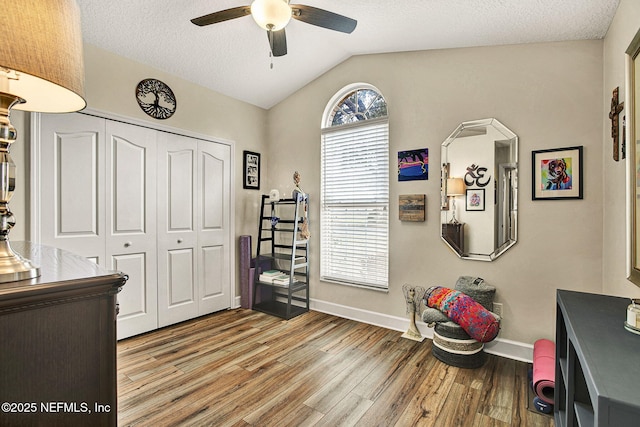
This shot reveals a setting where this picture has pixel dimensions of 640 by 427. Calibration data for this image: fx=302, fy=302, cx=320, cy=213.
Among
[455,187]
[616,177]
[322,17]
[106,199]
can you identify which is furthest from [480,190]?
[106,199]

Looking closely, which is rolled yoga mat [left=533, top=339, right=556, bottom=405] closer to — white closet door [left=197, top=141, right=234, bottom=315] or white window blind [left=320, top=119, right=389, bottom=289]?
white window blind [left=320, top=119, right=389, bottom=289]

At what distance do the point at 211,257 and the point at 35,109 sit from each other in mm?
2681

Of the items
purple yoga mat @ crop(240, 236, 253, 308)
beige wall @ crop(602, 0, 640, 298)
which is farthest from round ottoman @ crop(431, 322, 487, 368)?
purple yoga mat @ crop(240, 236, 253, 308)

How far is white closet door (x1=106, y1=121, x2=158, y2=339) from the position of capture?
8.90 ft

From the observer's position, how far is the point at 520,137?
247 cm

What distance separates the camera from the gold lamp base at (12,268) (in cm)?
67

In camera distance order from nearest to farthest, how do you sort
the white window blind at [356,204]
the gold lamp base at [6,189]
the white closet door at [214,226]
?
the gold lamp base at [6,189] < the white window blind at [356,204] < the white closet door at [214,226]

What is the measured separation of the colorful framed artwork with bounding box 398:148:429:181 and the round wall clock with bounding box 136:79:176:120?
239cm

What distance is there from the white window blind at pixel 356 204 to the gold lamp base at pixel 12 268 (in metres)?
2.84

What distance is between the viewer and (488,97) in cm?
260

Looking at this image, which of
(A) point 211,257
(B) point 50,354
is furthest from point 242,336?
(B) point 50,354

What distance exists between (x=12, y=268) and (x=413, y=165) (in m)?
2.85

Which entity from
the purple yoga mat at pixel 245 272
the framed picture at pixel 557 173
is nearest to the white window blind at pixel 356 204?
the purple yoga mat at pixel 245 272

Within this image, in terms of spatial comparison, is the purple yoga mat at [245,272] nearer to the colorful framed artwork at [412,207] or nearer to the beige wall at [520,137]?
the beige wall at [520,137]
